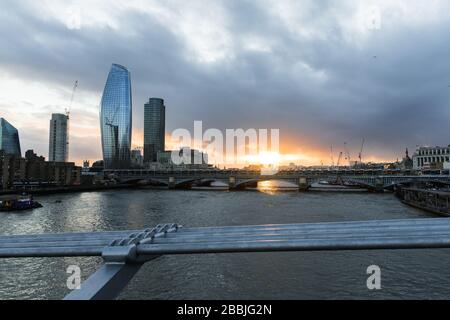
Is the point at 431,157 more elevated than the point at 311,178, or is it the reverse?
the point at 431,157

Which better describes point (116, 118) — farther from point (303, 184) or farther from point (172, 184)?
point (303, 184)

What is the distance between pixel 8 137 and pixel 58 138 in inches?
1334

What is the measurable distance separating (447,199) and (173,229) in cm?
3523

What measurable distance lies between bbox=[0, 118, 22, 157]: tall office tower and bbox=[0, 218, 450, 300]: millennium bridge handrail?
441 ft

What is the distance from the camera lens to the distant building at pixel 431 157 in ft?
344

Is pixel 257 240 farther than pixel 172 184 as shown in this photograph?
No

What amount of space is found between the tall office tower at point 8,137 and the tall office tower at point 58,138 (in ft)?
97.7

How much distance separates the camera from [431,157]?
365 ft

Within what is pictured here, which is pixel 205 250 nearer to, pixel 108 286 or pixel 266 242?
pixel 266 242

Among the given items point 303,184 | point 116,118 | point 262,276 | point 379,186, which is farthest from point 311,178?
point 116,118

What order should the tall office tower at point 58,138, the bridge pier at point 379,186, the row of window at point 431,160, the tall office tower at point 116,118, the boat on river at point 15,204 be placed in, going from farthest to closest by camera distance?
the tall office tower at point 58,138 < the tall office tower at point 116,118 < the row of window at point 431,160 < the bridge pier at point 379,186 < the boat on river at point 15,204

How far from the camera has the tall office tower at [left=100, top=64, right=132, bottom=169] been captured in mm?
123188

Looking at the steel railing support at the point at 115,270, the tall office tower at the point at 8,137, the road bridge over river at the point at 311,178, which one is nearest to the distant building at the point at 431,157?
the road bridge over river at the point at 311,178

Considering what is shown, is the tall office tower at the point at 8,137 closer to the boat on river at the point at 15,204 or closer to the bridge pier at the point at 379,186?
the boat on river at the point at 15,204
